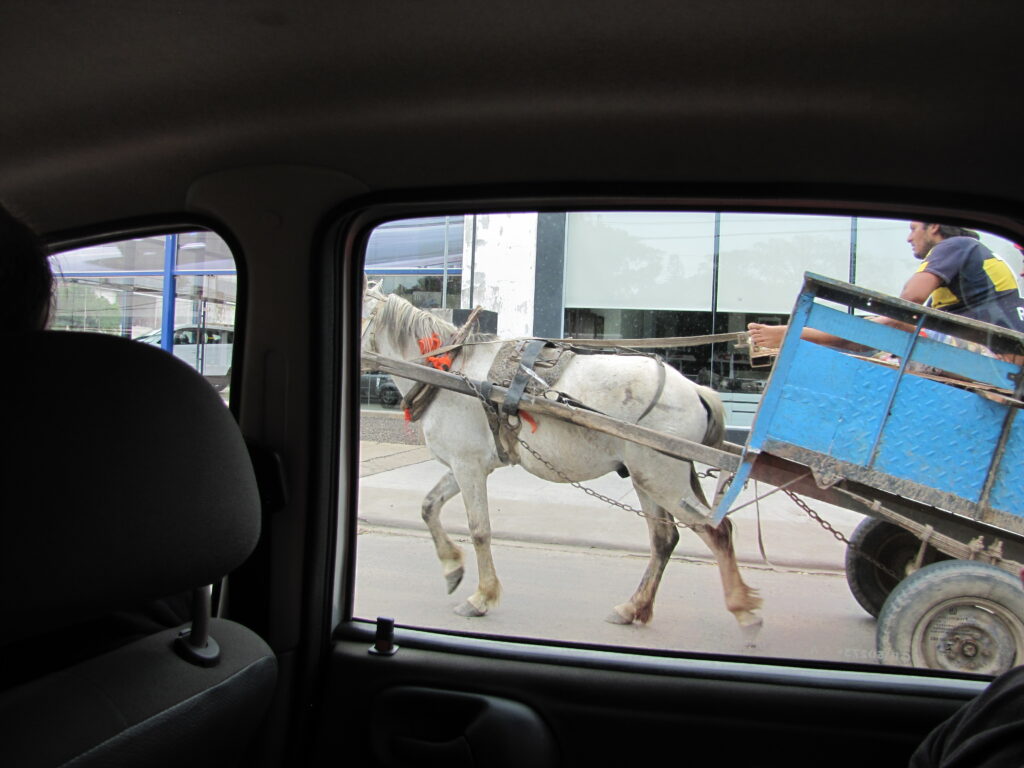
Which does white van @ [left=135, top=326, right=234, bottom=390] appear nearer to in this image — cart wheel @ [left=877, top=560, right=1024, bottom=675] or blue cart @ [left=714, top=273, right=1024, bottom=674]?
blue cart @ [left=714, top=273, right=1024, bottom=674]

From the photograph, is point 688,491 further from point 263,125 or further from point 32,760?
point 32,760

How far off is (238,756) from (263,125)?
155 cm

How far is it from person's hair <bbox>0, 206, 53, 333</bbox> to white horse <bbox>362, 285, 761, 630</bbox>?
1.06 meters

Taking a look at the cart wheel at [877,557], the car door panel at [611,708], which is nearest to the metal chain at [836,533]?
the cart wheel at [877,557]

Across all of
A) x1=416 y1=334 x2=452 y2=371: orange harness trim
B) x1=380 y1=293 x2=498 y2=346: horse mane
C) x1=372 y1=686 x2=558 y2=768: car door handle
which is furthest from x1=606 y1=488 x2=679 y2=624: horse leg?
x1=416 y1=334 x2=452 y2=371: orange harness trim

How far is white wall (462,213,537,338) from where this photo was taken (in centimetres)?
228

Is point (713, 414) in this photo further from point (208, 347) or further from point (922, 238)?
point (208, 347)

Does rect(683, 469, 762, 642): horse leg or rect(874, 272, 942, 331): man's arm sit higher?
rect(874, 272, 942, 331): man's arm

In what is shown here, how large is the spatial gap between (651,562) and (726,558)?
27cm

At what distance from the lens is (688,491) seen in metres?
2.72

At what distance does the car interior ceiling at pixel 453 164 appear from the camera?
1.63 m

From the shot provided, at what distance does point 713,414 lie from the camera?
8.65 feet

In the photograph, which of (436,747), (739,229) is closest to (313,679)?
(436,747)

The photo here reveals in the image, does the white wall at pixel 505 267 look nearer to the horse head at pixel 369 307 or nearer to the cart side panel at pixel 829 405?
the horse head at pixel 369 307
